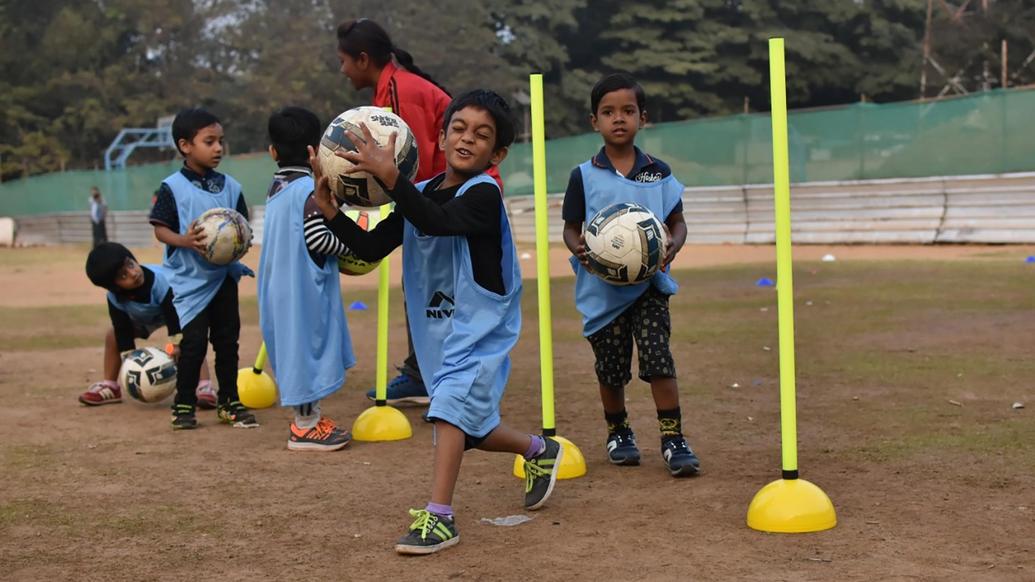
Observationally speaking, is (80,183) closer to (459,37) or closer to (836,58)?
(459,37)

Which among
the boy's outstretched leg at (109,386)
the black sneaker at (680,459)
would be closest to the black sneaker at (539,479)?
the black sneaker at (680,459)

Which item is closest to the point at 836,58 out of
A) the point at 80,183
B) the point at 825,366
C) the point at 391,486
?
the point at 80,183

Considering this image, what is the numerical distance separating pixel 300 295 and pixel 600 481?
1.95 meters

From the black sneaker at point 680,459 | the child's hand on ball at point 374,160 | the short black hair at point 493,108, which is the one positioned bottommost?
the black sneaker at point 680,459

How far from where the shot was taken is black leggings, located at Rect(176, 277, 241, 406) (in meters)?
7.34

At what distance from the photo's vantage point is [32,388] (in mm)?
9016

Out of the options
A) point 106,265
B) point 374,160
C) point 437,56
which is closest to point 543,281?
point 374,160

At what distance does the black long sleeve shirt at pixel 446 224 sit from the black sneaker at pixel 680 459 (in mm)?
1316

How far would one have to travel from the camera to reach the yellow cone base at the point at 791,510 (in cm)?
462

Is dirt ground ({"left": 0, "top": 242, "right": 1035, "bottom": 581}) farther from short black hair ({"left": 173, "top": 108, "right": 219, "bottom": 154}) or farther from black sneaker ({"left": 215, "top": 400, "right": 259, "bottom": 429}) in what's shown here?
short black hair ({"left": 173, "top": 108, "right": 219, "bottom": 154})

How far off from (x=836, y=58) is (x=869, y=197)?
120 ft

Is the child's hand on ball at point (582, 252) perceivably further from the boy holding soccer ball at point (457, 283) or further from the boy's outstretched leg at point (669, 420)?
the boy holding soccer ball at point (457, 283)

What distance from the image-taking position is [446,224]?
15.0ft

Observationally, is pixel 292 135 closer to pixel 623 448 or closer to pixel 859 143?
pixel 623 448
